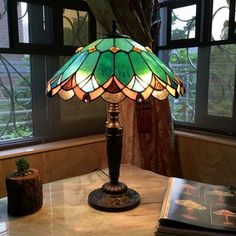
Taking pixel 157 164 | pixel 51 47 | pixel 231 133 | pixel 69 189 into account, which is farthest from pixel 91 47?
pixel 231 133

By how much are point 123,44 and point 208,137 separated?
115 cm

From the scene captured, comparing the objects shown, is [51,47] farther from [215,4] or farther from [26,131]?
[215,4]

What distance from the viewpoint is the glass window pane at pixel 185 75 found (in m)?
1.92

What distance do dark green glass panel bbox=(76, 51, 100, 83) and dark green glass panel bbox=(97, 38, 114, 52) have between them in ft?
0.07

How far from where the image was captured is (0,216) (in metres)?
0.85

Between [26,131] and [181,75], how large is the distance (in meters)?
1.15

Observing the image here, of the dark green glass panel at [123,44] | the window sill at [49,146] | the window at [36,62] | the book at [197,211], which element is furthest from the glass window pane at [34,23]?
the book at [197,211]

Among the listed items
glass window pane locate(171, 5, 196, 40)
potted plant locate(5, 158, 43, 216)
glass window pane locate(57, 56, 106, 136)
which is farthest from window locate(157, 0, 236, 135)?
potted plant locate(5, 158, 43, 216)

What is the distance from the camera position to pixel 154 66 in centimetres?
77

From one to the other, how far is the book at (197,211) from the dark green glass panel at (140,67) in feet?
1.22

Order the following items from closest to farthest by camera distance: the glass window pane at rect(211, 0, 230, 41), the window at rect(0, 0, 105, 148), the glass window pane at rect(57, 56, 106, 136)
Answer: the window at rect(0, 0, 105, 148), the glass window pane at rect(211, 0, 230, 41), the glass window pane at rect(57, 56, 106, 136)

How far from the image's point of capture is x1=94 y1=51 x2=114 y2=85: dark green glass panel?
711 mm

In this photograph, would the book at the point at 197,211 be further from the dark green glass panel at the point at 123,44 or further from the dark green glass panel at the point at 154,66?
the dark green glass panel at the point at 123,44

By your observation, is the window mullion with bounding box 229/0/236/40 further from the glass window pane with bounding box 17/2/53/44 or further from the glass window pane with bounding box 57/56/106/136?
the glass window pane with bounding box 17/2/53/44
